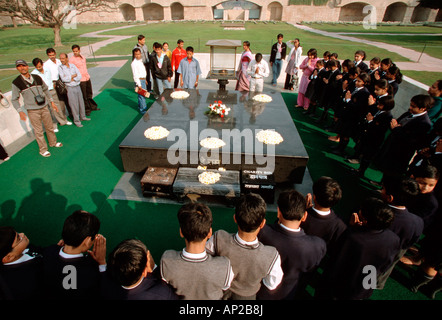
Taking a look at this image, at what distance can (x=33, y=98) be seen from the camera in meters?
5.53

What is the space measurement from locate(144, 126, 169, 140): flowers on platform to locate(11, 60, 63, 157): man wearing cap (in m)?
2.66

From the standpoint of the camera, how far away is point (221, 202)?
467 cm

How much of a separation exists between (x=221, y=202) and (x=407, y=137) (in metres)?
3.86

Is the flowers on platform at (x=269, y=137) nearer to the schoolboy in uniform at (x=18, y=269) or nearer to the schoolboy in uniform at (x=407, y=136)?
the schoolboy in uniform at (x=407, y=136)

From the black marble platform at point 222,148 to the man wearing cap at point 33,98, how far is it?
229 centimetres

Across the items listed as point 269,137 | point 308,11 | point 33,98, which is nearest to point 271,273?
point 269,137

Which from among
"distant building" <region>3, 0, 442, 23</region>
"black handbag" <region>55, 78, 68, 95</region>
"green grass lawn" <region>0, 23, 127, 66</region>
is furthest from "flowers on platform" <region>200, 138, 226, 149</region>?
"distant building" <region>3, 0, 442, 23</region>

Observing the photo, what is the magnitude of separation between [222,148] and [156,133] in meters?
1.60

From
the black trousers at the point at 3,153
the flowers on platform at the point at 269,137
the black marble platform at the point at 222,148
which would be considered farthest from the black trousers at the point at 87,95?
the flowers on platform at the point at 269,137

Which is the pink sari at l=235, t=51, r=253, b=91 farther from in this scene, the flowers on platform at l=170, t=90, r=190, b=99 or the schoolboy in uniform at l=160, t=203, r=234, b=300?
the schoolboy in uniform at l=160, t=203, r=234, b=300
